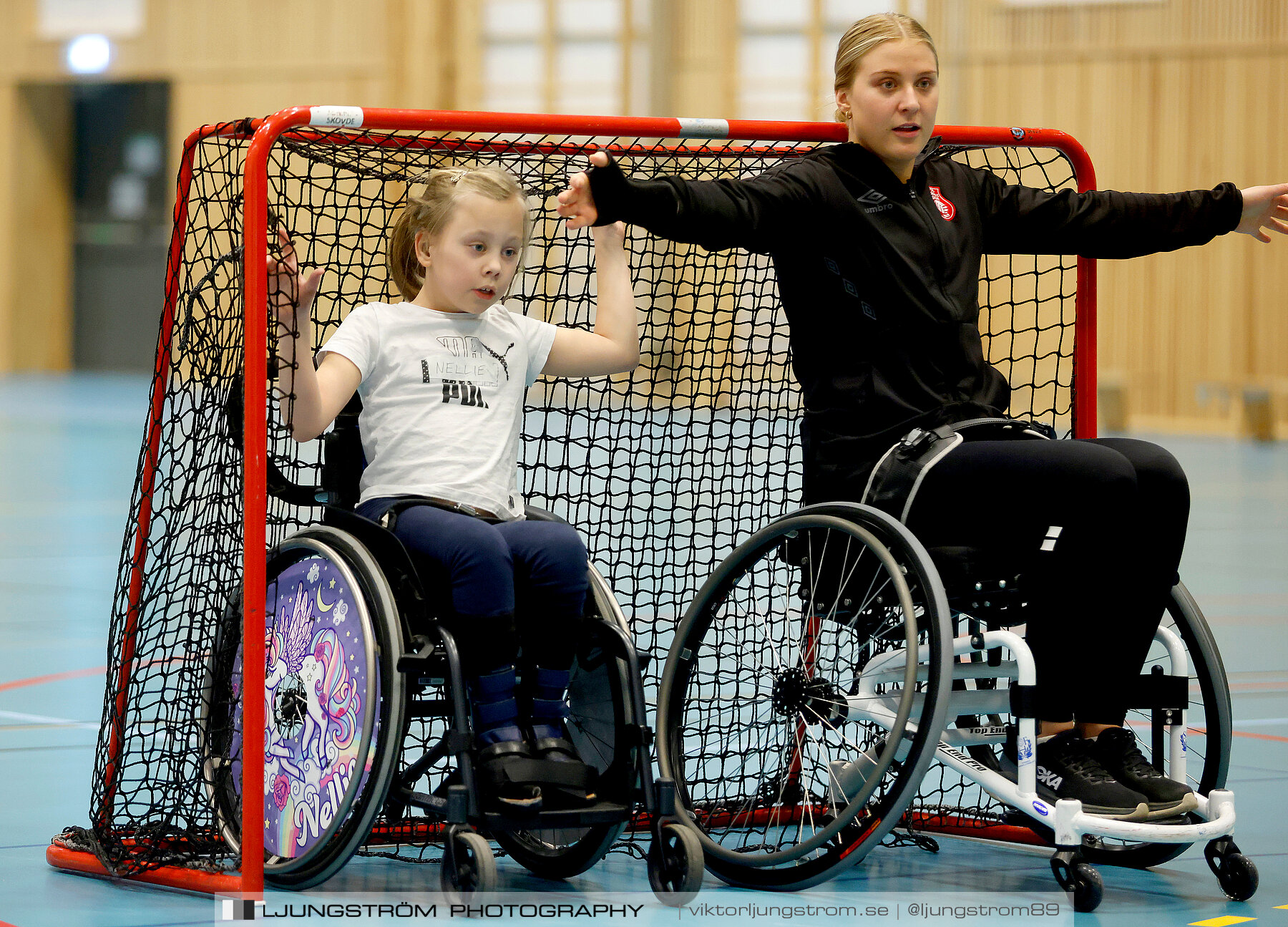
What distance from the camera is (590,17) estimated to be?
1741cm

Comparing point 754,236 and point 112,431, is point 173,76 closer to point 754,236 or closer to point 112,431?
point 112,431

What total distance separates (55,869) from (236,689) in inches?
16.3

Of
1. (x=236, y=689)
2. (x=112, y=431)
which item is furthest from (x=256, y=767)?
(x=112, y=431)

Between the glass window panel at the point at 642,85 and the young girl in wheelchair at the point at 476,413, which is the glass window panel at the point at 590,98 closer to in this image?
the glass window panel at the point at 642,85

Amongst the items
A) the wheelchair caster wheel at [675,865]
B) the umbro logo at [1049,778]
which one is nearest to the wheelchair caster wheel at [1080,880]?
the umbro logo at [1049,778]

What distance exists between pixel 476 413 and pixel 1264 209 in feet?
4.76

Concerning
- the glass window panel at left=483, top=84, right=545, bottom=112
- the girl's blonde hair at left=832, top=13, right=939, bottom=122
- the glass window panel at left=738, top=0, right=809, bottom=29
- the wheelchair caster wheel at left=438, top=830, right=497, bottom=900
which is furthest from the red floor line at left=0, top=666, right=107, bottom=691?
the glass window panel at left=483, top=84, right=545, bottom=112

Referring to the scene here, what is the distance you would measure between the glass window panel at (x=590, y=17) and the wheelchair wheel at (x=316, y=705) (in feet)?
49.8

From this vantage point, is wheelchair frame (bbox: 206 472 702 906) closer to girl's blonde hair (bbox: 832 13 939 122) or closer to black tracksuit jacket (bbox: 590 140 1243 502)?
black tracksuit jacket (bbox: 590 140 1243 502)

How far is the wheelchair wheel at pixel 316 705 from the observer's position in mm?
2486

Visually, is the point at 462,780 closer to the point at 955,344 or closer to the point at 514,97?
the point at 955,344

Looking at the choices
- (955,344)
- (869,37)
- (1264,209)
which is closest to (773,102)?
(1264,209)

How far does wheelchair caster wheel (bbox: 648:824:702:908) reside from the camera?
259cm

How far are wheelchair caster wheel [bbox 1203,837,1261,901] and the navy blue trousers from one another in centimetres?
103
